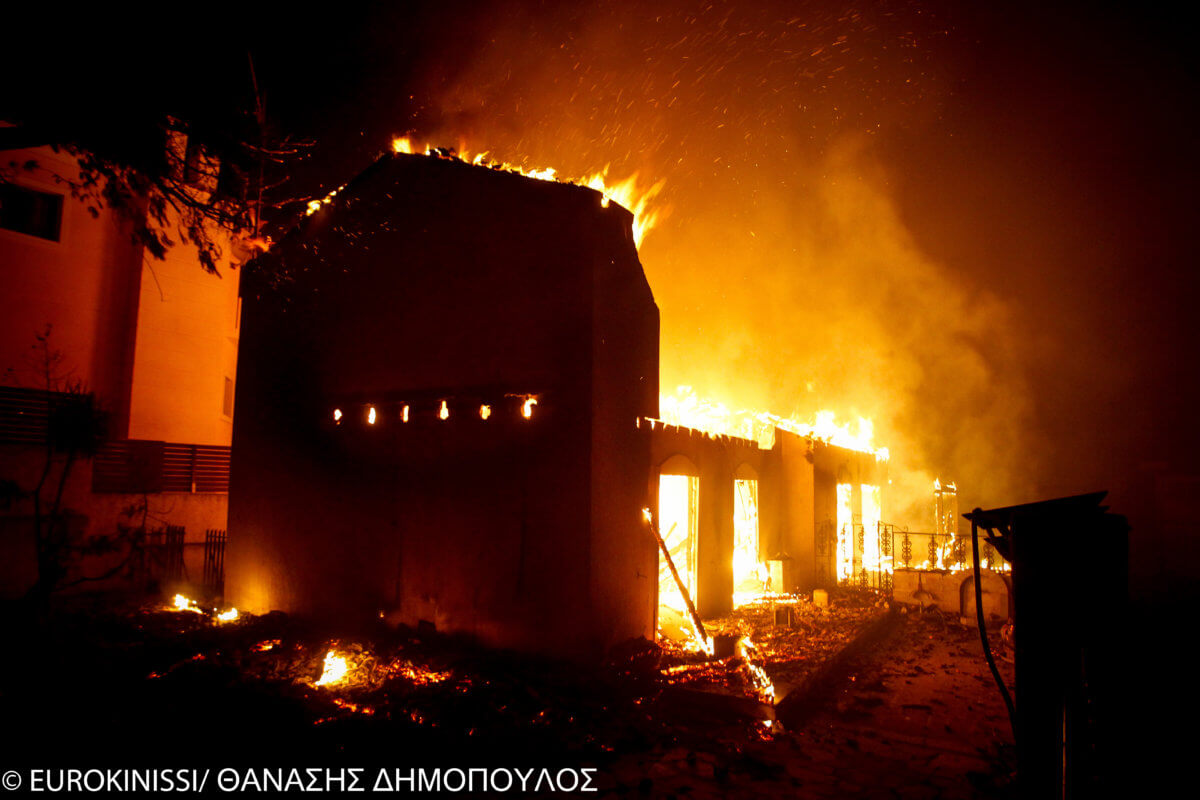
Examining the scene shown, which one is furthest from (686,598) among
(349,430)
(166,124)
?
(166,124)

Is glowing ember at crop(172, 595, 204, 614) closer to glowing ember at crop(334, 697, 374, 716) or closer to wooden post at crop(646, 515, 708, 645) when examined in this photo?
glowing ember at crop(334, 697, 374, 716)

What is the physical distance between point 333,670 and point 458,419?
439 cm

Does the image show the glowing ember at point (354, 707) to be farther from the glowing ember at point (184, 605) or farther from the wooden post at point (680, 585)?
the glowing ember at point (184, 605)

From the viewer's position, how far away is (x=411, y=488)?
10.8 metres

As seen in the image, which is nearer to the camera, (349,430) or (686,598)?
(686,598)

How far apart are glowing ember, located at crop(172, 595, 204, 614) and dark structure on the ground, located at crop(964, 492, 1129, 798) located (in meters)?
15.4

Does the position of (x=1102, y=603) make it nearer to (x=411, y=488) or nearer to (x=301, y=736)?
(x=301, y=736)

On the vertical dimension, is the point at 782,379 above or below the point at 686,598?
above

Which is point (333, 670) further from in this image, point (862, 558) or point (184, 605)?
point (862, 558)

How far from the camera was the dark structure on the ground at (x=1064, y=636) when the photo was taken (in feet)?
14.6

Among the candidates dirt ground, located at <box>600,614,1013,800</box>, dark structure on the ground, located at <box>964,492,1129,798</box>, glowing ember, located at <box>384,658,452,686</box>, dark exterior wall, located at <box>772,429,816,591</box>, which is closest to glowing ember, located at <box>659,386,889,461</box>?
dark exterior wall, located at <box>772,429,816,591</box>

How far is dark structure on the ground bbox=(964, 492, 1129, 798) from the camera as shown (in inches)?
175

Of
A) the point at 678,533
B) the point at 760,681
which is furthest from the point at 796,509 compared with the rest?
the point at 760,681

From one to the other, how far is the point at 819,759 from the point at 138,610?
15043 mm
